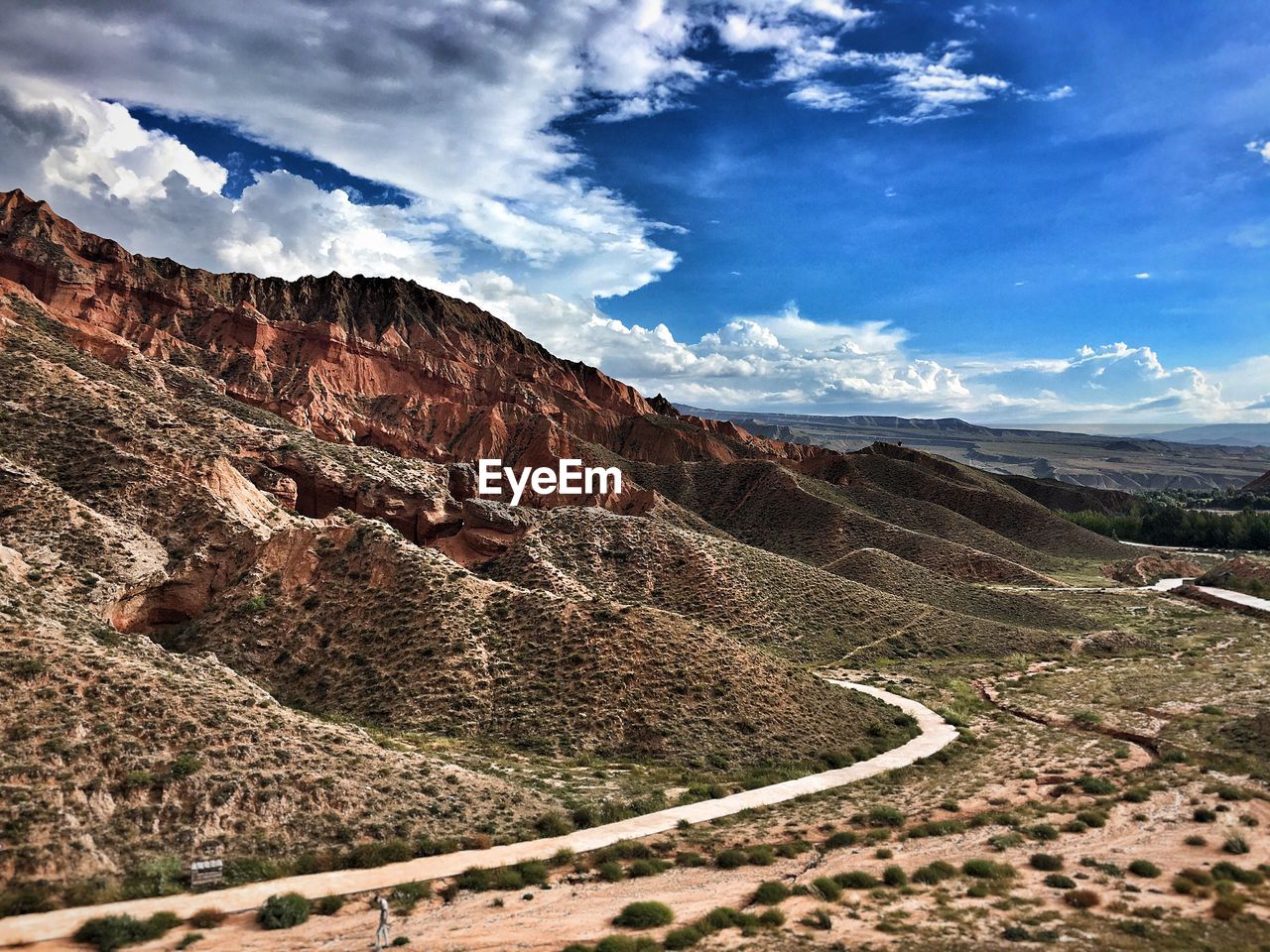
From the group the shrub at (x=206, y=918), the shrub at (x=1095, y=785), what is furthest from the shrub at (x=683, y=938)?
the shrub at (x=1095, y=785)

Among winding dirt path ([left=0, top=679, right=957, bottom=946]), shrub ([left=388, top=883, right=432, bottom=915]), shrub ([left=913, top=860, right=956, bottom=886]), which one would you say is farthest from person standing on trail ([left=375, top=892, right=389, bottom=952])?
shrub ([left=913, top=860, right=956, bottom=886])

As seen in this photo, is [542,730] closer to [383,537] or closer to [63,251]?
[383,537]

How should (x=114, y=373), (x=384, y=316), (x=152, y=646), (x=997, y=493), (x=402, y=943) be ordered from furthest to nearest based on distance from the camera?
1. (x=384, y=316)
2. (x=997, y=493)
3. (x=114, y=373)
4. (x=152, y=646)
5. (x=402, y=943)

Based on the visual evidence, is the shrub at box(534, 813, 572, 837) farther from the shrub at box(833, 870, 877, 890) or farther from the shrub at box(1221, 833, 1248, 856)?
the shrub at box(1221, 833, 1248, 856)

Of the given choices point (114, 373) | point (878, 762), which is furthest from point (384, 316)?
point (878, 762)

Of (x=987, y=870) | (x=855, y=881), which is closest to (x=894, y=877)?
(x=855, y=881)

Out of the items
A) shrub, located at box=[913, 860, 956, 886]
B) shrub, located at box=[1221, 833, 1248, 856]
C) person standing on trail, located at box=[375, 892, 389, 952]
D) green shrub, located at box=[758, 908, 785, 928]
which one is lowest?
shrub, located at box=[913, 860, 956, 886]
